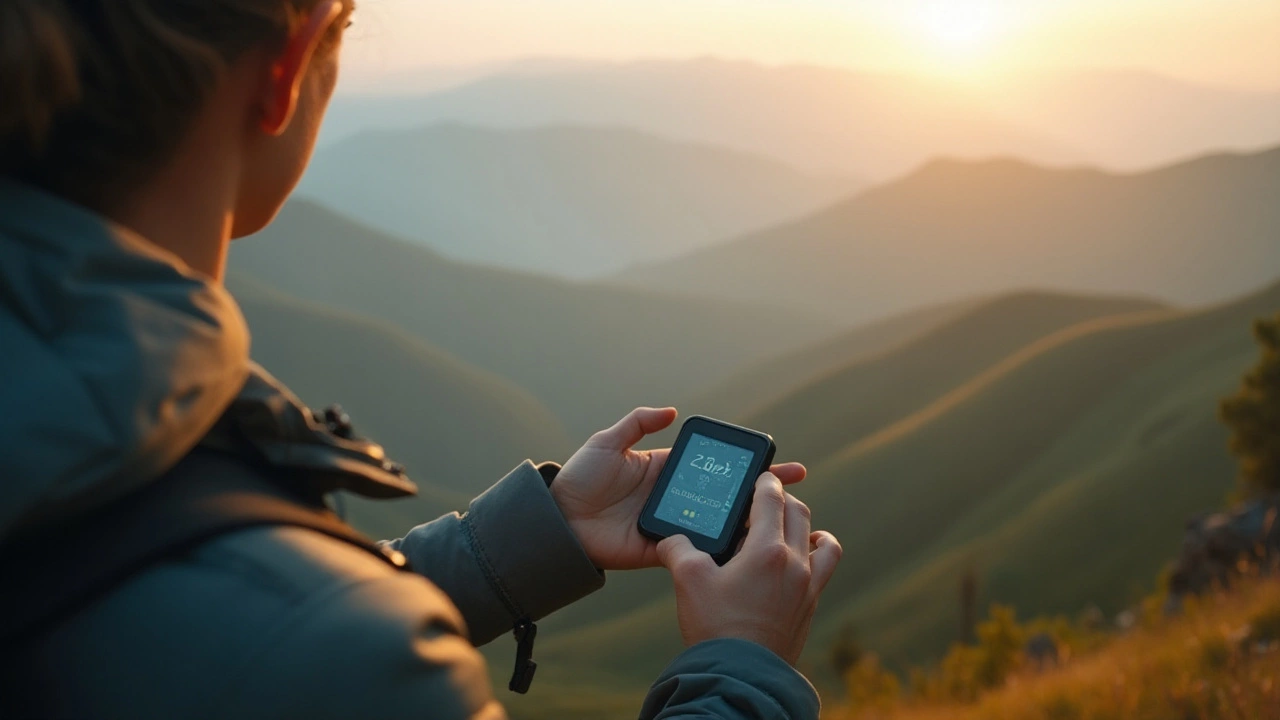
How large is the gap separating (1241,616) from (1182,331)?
78.4m

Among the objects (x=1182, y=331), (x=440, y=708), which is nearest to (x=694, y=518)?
(x=440, y=708)

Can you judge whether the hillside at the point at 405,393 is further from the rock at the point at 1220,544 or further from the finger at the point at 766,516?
the finger at the point at 766,516

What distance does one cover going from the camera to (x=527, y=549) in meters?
2.77

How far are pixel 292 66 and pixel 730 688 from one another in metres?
1.18

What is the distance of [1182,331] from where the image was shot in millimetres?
77625

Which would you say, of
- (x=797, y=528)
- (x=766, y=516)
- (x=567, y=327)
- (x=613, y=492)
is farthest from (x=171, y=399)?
(x=567, y=327)

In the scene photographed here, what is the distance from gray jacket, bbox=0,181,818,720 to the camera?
1.18m

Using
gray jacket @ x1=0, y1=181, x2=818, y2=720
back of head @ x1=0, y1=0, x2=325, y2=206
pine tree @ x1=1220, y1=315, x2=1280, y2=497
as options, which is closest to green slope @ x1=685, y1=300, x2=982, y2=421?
pine tree @ x1=1220, y1=315, x2=1280, y2=497

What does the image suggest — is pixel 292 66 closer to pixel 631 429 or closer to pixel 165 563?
pixel 165 563

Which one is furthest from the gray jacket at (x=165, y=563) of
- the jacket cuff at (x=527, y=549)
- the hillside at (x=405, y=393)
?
the hillside at (x=405, y=393)

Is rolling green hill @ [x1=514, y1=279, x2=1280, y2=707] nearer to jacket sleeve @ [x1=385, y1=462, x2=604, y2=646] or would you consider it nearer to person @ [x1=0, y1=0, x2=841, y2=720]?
jacket sleeve @ [x1=385, y1=462, x2=604, y2=646]

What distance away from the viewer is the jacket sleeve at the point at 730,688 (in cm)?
181

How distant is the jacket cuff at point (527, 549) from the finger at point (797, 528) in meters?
0.61

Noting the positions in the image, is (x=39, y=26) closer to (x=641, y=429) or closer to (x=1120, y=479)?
(x=641, y=429)
